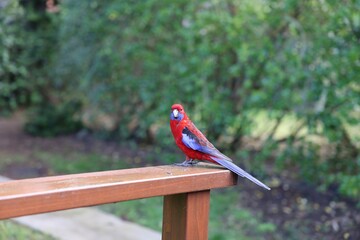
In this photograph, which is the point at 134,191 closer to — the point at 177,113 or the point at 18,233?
the point at 177,113

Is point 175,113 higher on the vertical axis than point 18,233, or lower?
higher

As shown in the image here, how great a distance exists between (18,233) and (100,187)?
2789 millimetres

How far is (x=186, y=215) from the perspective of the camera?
8.00ft

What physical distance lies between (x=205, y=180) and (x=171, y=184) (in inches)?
8.1

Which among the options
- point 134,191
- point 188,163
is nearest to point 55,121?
point 188,163

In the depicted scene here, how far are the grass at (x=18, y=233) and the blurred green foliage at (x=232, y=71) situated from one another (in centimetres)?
237

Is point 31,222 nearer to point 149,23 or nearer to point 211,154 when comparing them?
point 211,154

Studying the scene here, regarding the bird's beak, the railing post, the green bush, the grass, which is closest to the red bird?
the bird's beak

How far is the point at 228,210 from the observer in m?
5.58

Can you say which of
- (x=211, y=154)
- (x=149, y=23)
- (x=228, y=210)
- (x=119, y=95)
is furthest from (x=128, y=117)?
(x=211, y=154)

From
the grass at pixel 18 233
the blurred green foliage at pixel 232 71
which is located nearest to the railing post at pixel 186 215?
the grass at pixel 18 233

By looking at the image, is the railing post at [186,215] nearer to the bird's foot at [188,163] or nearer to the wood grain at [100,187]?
the wood grain at [100,187]

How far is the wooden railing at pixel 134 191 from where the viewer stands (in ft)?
6.21

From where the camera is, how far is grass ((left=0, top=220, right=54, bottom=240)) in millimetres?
4371
